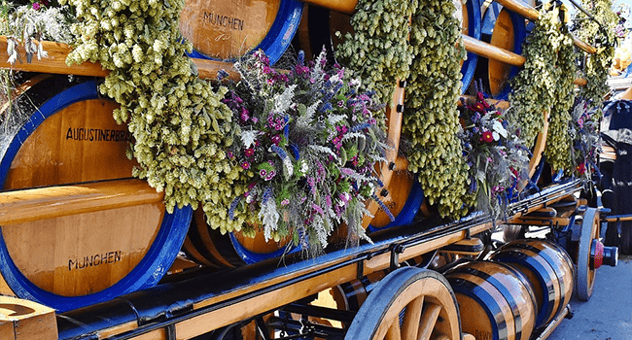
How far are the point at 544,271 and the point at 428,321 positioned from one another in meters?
1.76

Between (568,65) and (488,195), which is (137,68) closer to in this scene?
(488,195)

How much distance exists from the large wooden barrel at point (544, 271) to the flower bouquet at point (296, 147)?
2.42 metres

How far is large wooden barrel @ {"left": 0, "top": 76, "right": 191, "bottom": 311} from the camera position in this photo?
134 cm

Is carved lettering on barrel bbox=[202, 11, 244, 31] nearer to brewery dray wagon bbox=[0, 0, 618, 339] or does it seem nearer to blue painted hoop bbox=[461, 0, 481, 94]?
brewery dray wagon bbox=[0, 0, 618, 339]

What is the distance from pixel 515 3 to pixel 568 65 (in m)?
0.83

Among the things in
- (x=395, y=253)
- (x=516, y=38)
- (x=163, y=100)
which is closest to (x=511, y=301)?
(x=395, y=253)

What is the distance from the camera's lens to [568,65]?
392cm

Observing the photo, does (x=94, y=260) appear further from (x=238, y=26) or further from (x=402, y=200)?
(x=402, y=200)

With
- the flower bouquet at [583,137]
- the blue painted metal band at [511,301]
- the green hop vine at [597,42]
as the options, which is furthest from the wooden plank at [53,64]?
the green hop vine at [597,42]

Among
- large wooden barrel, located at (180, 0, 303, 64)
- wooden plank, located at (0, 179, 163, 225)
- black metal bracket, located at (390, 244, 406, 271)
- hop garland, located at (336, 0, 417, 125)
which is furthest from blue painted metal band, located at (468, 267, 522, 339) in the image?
wooden plank, located at (0, 179, 163, 225)

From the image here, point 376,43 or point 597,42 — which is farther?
point 597,42

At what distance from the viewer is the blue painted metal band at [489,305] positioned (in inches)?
123

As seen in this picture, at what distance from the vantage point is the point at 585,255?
190 inches

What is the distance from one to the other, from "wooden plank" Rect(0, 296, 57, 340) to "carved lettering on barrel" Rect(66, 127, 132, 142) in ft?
1.60
